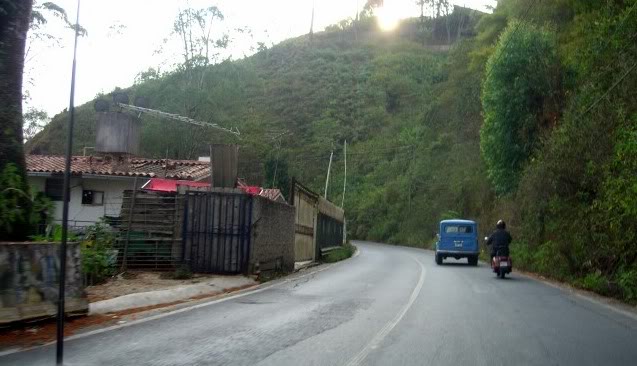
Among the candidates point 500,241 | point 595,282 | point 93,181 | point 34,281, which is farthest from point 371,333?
point 93,181

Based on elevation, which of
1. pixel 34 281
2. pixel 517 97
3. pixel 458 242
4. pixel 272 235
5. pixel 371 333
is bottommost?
pixel 371 333

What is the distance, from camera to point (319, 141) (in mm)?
72000

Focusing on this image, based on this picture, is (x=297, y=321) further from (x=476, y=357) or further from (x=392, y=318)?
(x=476, y=357)

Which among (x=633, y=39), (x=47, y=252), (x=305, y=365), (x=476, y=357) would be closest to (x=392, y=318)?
(x=476, y=357)

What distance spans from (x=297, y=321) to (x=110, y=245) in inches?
329

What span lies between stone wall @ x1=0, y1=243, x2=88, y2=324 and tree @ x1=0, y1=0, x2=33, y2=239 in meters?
1.53

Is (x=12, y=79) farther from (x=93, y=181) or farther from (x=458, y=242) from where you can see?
(x=458, y=242)

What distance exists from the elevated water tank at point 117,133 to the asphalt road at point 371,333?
19.1m

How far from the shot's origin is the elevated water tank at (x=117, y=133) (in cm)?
3209

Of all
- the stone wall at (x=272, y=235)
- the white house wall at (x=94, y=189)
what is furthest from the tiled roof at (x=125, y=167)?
the stone wall at (x=272, y=235)

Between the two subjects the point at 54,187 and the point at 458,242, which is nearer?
the point at 54,187

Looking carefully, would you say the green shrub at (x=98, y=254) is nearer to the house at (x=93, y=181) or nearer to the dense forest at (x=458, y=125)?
the house at (x=93, y=181)

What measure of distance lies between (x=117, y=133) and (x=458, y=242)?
17622mm

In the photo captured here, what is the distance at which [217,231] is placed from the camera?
1766cm
